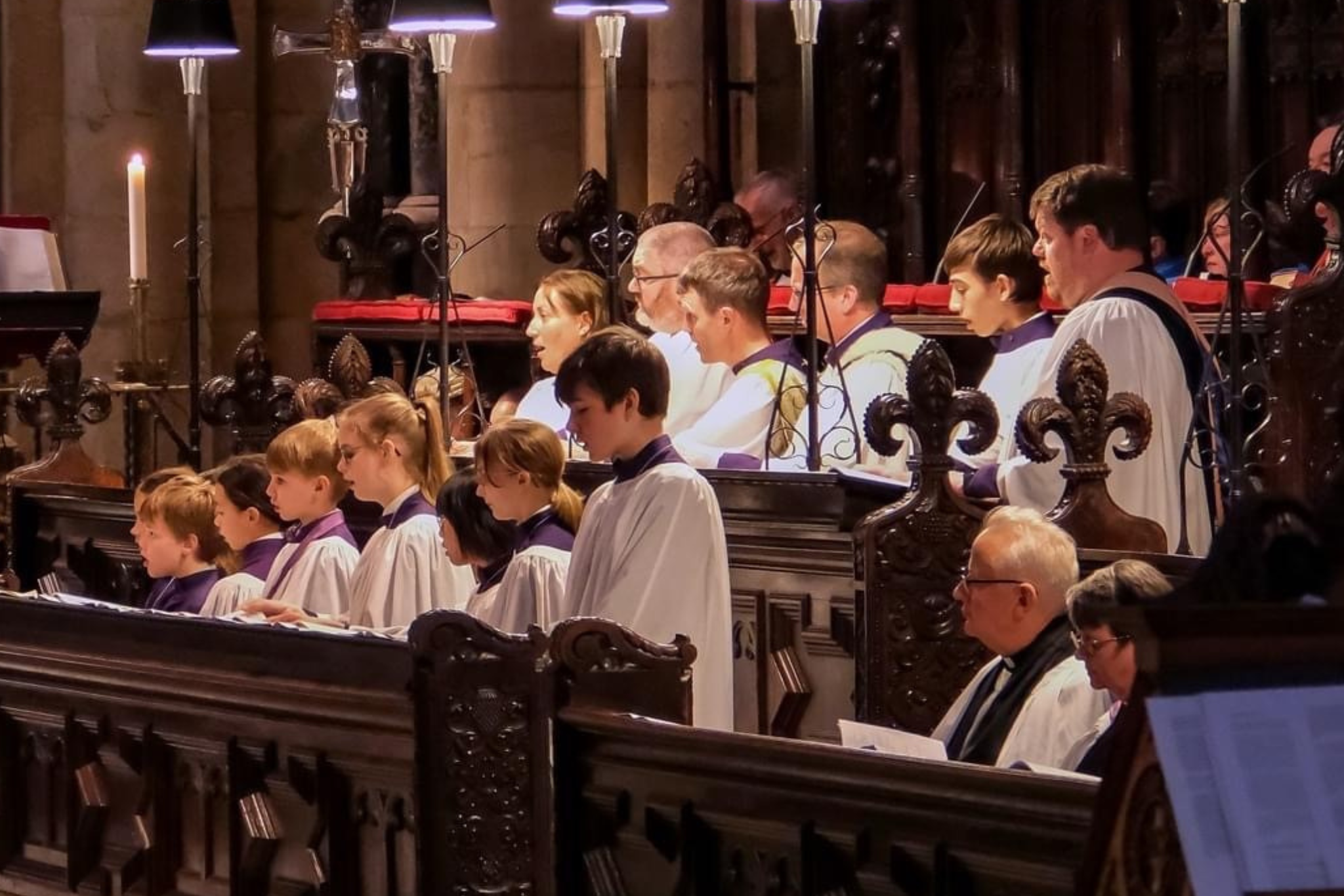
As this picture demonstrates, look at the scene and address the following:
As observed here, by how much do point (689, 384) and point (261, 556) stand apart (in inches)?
92.9

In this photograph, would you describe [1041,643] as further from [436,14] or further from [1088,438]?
[436,14]

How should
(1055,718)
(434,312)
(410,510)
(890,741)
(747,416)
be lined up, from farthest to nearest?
(434,312) < (747,416) < (410,510) < (1055,718) < (890,741)

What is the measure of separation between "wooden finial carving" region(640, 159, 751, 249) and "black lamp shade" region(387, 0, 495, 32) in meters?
2.07

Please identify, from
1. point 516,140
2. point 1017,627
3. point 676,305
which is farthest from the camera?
point 516,140

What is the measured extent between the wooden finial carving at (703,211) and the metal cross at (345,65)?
1.54 metres

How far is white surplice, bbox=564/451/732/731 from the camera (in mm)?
6090

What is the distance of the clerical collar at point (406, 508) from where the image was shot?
7.20 m

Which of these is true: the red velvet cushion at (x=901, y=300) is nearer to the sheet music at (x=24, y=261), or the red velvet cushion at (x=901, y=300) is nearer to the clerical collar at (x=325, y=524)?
the sheet music at (x=24, y=261)

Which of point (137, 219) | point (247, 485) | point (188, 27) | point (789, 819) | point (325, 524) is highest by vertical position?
point (188, 27)

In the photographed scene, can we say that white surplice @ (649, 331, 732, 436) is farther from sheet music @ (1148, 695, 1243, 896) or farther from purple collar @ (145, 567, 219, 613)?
sheet music @ (1148, 695, 1243, 896)

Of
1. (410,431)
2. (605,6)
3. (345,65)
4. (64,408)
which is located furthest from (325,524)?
(345,65)

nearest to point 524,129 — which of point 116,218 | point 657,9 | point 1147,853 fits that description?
point 116,218

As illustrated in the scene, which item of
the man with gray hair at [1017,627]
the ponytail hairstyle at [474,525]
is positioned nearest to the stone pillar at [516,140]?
the ponytail hairstyle at [474,525]

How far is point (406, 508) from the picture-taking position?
7219 mm
